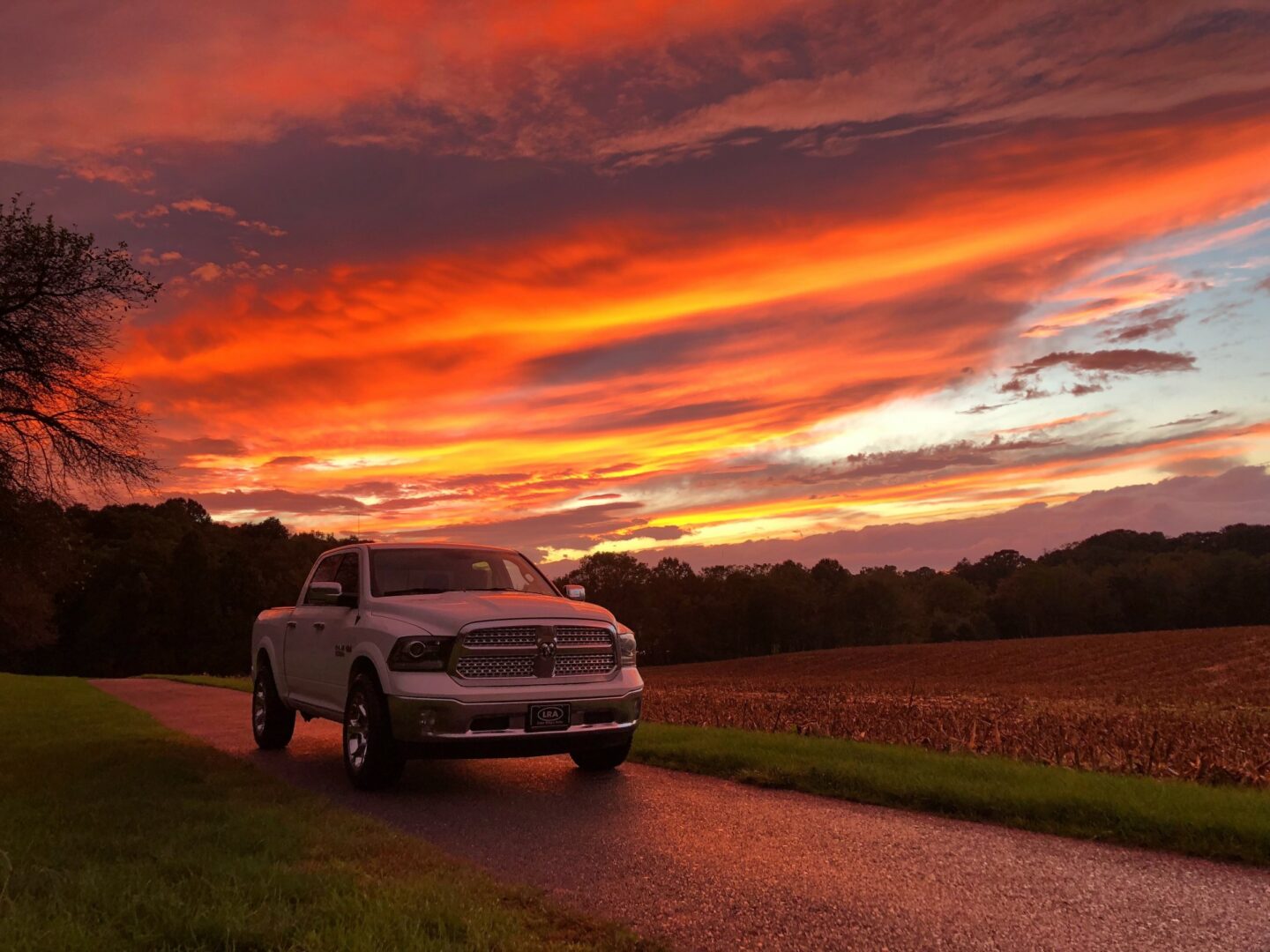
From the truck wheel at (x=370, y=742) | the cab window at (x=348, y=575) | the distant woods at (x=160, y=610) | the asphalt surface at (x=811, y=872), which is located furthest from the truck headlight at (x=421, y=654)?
the distant woods at (x=160, y=610)

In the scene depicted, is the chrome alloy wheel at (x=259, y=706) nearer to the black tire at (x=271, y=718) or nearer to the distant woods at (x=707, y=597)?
the black tire at (x=271, y=718)

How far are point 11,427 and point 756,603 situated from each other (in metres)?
99.1

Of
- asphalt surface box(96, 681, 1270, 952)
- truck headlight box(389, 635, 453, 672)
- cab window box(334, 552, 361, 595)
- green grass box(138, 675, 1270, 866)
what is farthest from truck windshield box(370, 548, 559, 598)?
green grass box(138, 675, 1270, 866)

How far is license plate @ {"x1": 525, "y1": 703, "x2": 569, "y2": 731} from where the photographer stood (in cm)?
795

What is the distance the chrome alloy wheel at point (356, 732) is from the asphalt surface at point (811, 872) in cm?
29

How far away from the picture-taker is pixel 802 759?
30.5 feet

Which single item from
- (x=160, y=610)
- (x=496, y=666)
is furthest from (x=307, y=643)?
(x=160, y=610)

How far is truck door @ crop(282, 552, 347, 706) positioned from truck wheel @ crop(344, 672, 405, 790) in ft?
4.09

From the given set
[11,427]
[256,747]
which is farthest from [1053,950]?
[11,427]

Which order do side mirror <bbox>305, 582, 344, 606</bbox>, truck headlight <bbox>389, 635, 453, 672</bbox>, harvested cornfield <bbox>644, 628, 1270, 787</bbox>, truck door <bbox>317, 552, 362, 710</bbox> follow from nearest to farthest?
truck headlight <bbox>389, 635, 453, 672</bbox> < truck door <bbox>317, 552, 362, 710</bbox> < side mirror <bbox>305, 582, 344, 606</bbox> < harvested cornfield <bbox>644, 628, 1270, 787</bbox>

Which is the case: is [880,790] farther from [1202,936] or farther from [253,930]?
[253,930]

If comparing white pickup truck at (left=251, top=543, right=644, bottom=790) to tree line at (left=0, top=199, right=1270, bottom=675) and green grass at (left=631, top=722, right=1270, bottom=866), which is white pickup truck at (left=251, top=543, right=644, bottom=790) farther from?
tree line at (left=0, top=199, right=1270, bottom=675)

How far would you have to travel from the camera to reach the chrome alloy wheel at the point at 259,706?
1150cm

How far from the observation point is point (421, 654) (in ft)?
26.1
